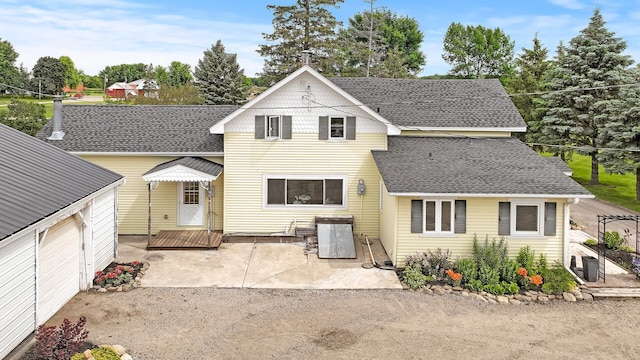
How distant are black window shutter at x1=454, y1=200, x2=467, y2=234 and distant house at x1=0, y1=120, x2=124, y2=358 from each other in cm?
1027

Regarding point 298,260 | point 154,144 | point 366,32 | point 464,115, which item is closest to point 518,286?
point 298,260

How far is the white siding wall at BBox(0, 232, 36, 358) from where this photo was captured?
7930 mm

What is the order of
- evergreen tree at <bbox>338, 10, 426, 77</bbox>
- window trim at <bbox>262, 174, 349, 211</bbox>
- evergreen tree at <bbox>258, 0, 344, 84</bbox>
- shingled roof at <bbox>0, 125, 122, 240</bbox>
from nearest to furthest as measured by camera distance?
shingled roof at <bbox>0, 125, 122, 240</bbox>
window trim at <bbox>262, 174, 349, 211</bbox>
evergreen tree at <bbox>258, 0, 344, 84</bbox>
evergreen tree at <bbox>338, 10, 426, 77</bbox>

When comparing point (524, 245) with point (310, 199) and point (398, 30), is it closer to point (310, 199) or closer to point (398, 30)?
point (310, 199)

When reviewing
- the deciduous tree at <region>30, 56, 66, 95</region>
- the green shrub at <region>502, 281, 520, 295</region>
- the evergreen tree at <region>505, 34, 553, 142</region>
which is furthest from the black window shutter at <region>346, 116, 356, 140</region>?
the deciduous tree at <region>30, 56, 66, 95</region>

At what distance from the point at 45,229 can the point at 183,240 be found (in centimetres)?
698

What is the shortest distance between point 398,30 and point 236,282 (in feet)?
183

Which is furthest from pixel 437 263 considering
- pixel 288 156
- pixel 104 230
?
pixel 104 230

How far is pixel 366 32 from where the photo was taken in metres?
54.3

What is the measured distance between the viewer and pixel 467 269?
12.6 m

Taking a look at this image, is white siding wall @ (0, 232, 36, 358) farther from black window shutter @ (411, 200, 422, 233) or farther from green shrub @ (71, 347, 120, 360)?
black window shutter @ (411, 200, 422, 233)

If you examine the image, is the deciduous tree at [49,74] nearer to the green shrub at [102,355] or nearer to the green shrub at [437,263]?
the green shrub at [437,263]

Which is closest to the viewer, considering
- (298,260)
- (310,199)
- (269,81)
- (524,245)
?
(524,245)

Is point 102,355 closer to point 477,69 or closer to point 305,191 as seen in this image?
point 305,191
